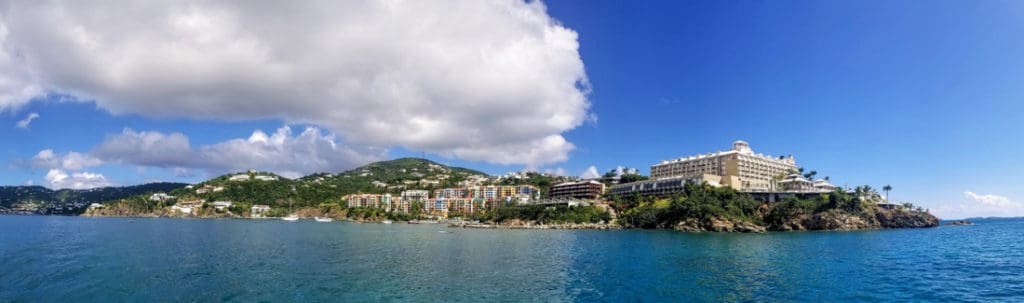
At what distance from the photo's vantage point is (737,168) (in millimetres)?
128250

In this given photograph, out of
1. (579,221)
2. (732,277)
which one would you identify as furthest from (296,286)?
(579,221)

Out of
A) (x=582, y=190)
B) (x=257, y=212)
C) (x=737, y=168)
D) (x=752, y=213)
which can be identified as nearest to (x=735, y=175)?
(x=737, y=168)

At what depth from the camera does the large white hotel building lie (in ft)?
398

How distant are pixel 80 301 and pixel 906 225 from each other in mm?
142238

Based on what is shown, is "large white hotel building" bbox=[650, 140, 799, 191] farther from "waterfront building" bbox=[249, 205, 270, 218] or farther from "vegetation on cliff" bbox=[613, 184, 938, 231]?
"waterfront building" bbox=[249, 205, 270, 218]

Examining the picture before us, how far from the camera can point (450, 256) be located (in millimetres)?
46656

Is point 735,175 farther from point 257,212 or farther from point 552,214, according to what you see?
point 257,212

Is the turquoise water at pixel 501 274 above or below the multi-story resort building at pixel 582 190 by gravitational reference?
below

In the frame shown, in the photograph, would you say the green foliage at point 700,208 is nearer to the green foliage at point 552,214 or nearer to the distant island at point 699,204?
the distant island at point 699,204

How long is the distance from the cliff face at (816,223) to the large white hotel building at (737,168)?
53.0 ft

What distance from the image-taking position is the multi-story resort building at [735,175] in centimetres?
11969

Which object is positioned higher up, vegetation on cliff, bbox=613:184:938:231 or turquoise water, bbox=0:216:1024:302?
vegetation on cliff, bbox=613:184:938:231

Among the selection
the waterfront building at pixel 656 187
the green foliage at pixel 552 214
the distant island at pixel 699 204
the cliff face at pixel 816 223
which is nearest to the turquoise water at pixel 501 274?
the cliff face at pixel 816 223

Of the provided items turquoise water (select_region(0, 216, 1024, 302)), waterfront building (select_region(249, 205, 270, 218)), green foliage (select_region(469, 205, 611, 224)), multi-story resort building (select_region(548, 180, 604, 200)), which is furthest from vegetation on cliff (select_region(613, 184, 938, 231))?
waterfront building (select_region(249, 205, 270, 218))
